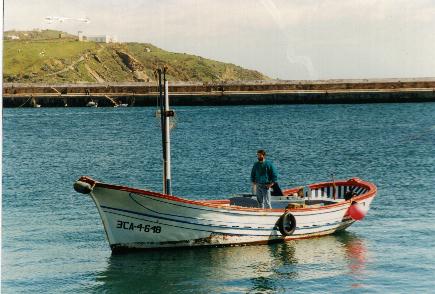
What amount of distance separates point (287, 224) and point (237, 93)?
117080mm

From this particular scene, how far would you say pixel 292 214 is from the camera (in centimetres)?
2606

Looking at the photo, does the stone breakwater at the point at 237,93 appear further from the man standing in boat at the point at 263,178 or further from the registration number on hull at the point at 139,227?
the registration number on hull at the point at 139,227

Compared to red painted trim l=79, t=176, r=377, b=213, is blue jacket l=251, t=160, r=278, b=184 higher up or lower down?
higher up

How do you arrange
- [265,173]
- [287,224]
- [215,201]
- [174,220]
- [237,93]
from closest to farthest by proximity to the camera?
1. [174,220]
2. [265,173]
3. [287,224]
4. [215,201]
5. [237,93]

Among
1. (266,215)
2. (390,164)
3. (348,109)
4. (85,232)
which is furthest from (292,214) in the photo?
(348,109)

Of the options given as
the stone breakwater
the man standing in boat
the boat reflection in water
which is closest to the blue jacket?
the man standing in boat

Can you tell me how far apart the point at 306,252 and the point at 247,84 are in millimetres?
122437

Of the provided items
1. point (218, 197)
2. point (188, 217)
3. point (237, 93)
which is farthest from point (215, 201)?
point (237, 93)

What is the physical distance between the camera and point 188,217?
962 inches

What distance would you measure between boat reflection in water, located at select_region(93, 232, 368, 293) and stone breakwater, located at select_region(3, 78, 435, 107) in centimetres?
11191

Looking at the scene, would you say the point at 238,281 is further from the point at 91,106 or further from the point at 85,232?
the point at 91,106

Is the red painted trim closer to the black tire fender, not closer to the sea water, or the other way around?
the black tire fender

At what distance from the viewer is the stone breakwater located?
137m

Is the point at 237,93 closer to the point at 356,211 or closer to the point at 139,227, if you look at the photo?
the point at 356,211
